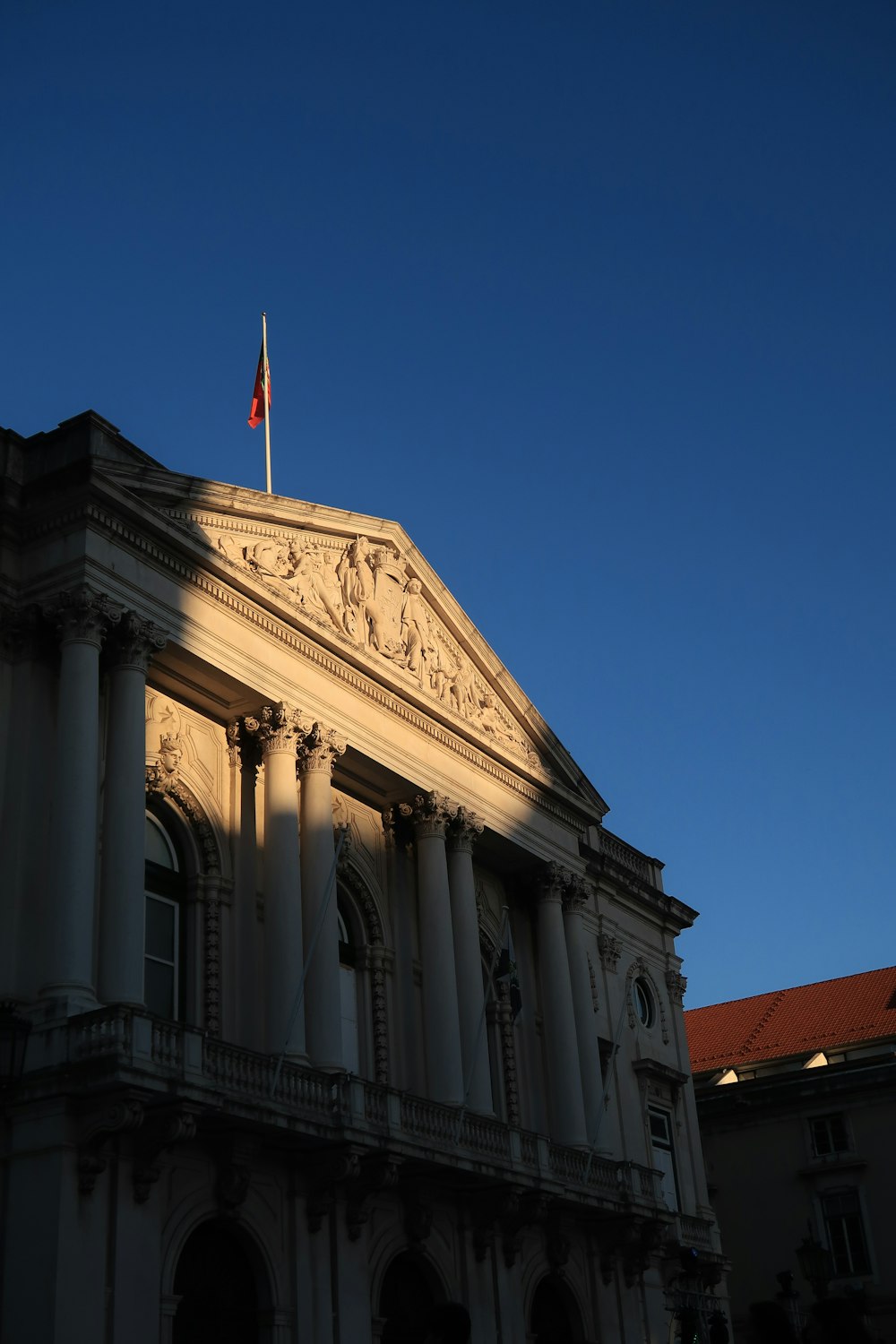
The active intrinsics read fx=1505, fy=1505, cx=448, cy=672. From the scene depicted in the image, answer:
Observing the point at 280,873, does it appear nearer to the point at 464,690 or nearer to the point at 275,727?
the point at 275,727

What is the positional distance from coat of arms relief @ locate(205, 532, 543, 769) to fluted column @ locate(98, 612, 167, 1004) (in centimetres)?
287

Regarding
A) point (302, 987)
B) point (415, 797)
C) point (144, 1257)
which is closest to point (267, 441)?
point (415, 797)

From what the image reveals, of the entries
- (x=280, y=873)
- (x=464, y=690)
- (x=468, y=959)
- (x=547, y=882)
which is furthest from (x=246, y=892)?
(x=547, y=882)

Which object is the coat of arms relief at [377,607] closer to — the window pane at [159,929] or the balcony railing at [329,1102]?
the window pane at [159,929]

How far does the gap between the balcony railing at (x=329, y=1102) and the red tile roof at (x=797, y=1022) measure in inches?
834

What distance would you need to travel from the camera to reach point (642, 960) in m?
37.5

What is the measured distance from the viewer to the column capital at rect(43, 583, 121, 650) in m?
21.5

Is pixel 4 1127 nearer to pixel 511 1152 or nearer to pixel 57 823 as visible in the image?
pixel 57 823

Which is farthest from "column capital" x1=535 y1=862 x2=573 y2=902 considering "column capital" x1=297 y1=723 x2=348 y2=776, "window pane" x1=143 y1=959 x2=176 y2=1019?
"window pane" x1=143 y1=959 x2=176 y2=1019

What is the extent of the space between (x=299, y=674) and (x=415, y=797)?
13.3ft

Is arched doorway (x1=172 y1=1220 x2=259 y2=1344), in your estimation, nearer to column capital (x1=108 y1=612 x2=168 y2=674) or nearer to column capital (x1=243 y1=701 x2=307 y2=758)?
column capital (x1=243 y1=701 x2=307 y2=758)

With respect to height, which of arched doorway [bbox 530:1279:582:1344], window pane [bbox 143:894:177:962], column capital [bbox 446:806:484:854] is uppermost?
column capital [bbox 446:806:484:854]

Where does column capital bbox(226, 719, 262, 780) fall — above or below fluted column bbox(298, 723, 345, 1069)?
above

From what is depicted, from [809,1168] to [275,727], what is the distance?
26.1 meters
